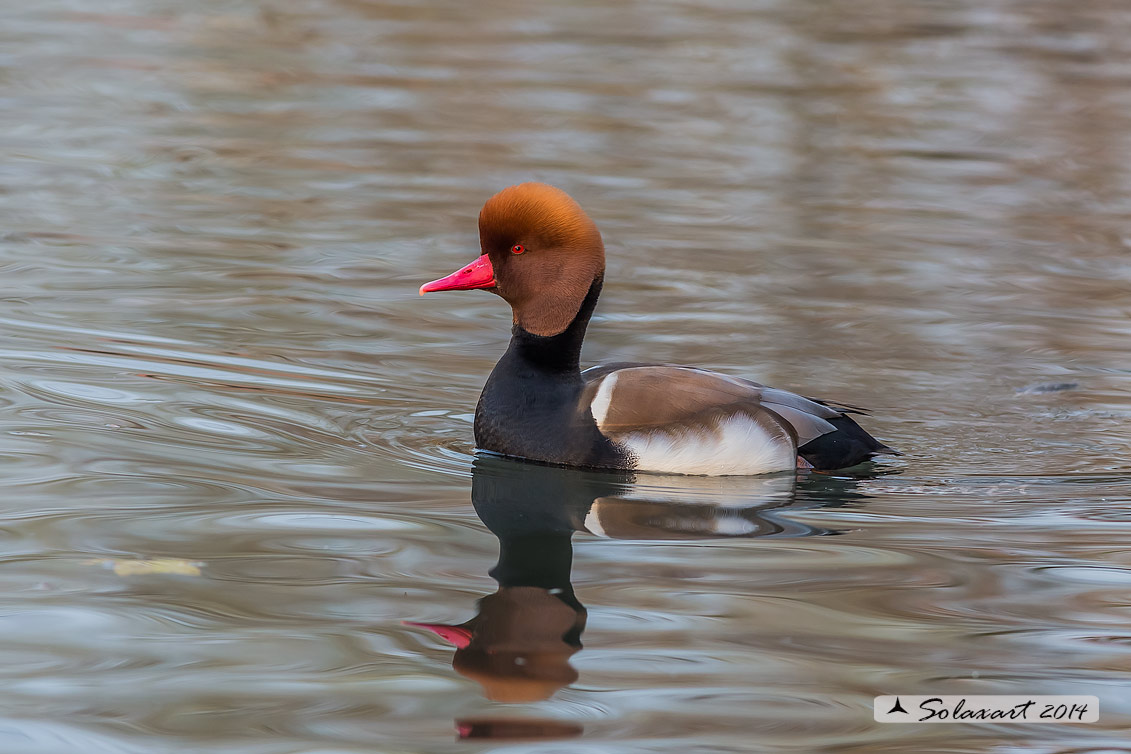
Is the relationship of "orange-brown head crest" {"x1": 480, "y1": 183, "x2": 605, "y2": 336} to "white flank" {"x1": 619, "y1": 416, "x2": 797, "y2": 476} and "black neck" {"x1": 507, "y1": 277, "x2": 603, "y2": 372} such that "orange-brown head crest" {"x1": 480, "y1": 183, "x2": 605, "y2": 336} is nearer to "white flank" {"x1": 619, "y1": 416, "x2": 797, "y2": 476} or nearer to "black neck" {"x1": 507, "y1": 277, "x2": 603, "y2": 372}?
"black neck" {"x1": 507, "y1": 277, "x2": 603, "y2": 372}

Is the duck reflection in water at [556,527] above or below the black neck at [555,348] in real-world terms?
below

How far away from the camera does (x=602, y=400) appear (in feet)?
18.5

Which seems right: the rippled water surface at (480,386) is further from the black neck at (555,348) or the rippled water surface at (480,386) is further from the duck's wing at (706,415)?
the black neck at (555,348)

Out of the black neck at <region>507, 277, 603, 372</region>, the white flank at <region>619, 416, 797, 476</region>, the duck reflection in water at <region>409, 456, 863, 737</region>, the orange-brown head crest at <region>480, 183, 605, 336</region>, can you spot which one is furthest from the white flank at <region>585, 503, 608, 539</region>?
the orange-brown head crest at <region>480, 183, 605, 336</region>

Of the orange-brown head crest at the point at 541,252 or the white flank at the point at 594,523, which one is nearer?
the white flank at the point at 594,523

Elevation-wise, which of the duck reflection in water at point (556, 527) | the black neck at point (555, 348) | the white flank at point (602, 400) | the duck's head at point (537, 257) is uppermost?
the duck's head at point (537, 257)

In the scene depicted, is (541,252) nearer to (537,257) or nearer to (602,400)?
(537,257)

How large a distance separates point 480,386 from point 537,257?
1.38 meters

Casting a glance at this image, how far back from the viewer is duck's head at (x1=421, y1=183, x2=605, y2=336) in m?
5.67

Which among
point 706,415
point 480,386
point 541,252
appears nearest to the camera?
point 706,415

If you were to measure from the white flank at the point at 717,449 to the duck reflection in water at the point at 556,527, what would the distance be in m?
0.05

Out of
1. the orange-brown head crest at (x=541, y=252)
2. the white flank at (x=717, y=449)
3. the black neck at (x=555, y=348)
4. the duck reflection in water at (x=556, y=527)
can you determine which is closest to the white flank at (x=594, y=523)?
the duck reflection in water at (x=556, y=527)

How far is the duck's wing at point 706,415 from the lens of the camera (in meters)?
5.59

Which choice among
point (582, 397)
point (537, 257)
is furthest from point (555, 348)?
point (537, 257)
